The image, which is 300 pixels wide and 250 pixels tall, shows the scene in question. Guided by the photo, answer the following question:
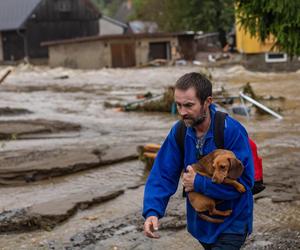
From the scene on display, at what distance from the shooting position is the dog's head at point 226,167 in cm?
321

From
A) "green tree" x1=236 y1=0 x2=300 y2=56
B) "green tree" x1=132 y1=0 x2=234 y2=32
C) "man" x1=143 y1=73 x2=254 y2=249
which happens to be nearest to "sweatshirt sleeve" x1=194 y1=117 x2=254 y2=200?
"man" x1=143 y1=73 x2=254 y2=249

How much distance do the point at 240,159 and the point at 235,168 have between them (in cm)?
7

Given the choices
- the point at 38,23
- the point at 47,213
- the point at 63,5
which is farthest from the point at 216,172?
the point at 63,5

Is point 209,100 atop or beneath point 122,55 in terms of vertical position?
atop

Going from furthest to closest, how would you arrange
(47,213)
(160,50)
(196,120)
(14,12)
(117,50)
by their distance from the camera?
(14,12) < (160,50) < (117,50) < (47,213) < (196,120)

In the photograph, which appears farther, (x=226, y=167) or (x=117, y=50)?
(x=117, y=50)

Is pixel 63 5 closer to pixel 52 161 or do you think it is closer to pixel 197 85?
pixel 52 161

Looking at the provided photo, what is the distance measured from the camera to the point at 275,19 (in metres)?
10.3

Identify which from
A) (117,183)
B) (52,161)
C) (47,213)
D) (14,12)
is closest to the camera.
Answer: (47,213)

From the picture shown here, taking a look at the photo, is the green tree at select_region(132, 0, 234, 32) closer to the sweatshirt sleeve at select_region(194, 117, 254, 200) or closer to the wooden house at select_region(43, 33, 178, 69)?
the wooden house at select_region(43, 33, 178, 69)

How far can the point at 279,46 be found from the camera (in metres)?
10.8

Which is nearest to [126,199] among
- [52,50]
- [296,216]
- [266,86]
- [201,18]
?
[296,216]

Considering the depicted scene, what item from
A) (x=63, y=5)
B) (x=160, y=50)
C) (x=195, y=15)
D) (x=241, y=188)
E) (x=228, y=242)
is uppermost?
(x=63, y=5)

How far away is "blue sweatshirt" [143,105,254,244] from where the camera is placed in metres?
3.32
